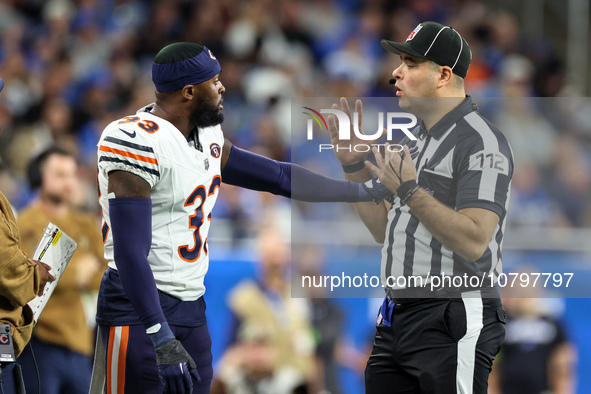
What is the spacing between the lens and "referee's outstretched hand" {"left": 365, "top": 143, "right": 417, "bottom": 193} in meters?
3.02

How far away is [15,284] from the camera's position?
308 centimetres

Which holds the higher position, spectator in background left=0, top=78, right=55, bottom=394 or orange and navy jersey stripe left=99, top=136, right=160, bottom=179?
orange and navy jersey stripe left=99, top=136, right=160, bottom=179

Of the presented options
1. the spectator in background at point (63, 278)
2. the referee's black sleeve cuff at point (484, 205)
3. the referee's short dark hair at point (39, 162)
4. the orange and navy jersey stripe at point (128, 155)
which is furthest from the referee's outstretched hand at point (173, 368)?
the referee's short dark hair at point (39, 162)

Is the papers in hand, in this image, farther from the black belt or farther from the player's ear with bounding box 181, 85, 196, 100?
the black belt

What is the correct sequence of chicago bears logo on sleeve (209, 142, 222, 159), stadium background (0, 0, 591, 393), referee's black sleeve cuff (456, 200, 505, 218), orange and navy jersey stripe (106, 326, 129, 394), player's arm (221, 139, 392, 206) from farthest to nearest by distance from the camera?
stadium background (0, 0, 591, 393) < player's arm (221, 139, 392, 206) < chicago bears logo on sleeve (209, 142, 222, 159) < orange and navy jersey stripe (106, 326, 129, 394) < referee's black sleeve cuff (456, 200, 505, 218)

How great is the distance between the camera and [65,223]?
4.97 meters

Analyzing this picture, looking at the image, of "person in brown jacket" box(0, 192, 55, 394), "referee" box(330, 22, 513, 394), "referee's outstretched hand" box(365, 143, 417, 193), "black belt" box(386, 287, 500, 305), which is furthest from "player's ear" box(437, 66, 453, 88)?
"person in brown jacket" box(0, 192, 55, 394)

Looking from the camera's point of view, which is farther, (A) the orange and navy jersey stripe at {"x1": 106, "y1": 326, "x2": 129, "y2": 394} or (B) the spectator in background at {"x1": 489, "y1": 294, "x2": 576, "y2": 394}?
(B) the spectator in background at {"x1": 489, "y1": 294, "x2": 576, "y2": 394}

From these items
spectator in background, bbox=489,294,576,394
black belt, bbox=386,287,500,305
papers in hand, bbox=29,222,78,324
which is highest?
papers in hand, bbox=29,222,78,324

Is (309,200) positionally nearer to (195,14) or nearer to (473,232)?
(473,232)

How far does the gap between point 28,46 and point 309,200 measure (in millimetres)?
7883

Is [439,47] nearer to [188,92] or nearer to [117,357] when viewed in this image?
[188,92]

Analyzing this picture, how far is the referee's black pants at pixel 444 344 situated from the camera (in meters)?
2.98

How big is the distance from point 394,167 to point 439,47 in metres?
0.49
